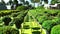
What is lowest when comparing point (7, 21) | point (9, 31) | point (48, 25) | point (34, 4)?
point (34, 4)

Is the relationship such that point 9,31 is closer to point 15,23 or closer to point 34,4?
point 15,23

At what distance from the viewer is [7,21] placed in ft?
96.3

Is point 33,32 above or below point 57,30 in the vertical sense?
below

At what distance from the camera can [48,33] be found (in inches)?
472

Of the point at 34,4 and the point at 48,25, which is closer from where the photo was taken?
the point at 48,25

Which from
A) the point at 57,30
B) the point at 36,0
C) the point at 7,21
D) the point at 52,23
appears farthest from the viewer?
the point at 36,0

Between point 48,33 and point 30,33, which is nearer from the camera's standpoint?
point 48,33

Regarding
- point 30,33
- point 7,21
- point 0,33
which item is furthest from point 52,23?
point 7,21

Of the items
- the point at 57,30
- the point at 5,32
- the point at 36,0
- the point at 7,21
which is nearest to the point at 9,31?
the point at 5,32

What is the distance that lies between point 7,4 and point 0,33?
79.2 metres

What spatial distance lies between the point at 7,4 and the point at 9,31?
78.5 metres

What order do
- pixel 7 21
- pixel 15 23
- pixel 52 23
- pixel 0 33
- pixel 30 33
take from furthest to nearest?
pixel 7 21 < pixel 15 23 < pixel 30 33 < pixel 0 33 < pixel 52 23

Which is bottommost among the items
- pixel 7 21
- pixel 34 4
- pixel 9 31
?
pixel 34 4

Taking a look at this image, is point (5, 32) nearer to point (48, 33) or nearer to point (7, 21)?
point (48, 33)
